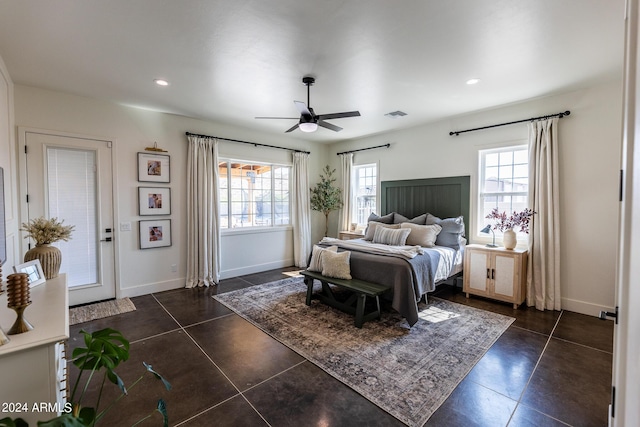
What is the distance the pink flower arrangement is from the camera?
3770mm

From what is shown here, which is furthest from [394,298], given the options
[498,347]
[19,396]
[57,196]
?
[57,196]

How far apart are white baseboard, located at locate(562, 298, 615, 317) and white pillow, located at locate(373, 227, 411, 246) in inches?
84.6

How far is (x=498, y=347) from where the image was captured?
275cm

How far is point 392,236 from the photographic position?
449cm

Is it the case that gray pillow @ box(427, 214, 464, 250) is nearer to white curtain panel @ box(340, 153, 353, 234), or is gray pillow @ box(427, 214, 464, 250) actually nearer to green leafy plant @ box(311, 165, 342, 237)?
white curtain panel @ box(340, 153, 353, 234)

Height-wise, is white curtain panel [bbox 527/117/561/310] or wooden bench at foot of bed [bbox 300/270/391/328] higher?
white curtain panel [bbox 527/117/561/310]

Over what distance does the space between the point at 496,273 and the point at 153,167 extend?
17.3 ft

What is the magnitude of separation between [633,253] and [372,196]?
5341 millimetres

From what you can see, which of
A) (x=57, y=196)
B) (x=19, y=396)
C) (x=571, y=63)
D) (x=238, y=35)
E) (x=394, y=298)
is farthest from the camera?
(x=57, y=196)

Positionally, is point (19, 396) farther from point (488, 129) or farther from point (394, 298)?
point (488, 129)

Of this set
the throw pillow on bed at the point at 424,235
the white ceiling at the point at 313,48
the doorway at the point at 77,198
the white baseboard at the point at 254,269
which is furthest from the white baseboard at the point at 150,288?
the throw pillow on bed at the point at 424,235

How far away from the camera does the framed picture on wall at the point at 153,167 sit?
4266 mm

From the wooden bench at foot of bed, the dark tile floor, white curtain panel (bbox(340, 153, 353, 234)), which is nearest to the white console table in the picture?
the dark tile floor

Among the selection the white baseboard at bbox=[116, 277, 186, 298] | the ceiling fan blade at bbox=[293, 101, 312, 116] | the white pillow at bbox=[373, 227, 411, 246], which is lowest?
the white baseboard at bbox=[116, 277, 186, 298]
